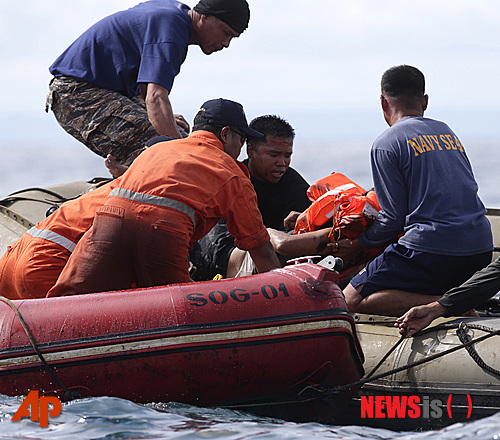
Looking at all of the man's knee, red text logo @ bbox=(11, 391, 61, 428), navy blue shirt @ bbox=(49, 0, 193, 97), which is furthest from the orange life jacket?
red text logo @ bbox=(11, 391, 61, 428)

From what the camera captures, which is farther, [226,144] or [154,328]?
[226,144]

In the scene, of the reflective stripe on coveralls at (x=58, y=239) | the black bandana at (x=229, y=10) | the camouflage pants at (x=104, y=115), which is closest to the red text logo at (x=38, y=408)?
the reflective stripe on coveralls at (x=58, y=239)

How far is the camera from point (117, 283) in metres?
3.72

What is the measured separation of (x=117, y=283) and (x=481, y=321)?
1.71 m

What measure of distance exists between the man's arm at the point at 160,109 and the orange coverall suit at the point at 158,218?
91 centimetres

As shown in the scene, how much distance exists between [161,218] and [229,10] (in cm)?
178

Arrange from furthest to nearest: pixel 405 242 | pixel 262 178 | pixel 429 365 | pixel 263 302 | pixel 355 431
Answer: pixel 262 178
pixel 405 242
pixel 429 365
pixel 263 302
pixel 355 431

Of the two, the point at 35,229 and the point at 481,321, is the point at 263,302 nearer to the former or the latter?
the point at 481,321

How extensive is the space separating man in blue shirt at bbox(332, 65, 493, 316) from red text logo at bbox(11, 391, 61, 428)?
1.64m

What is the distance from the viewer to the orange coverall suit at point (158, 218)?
11.8ft

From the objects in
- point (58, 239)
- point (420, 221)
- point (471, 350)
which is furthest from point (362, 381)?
point (58, 239)

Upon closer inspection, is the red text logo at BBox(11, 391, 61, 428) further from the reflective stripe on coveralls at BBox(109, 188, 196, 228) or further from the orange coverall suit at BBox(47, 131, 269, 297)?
the reflective stripe on coveralls at BBox(109, 188, 196, 228)

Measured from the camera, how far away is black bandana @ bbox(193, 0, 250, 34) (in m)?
4.81

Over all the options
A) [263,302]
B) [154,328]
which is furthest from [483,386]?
[154,328]
